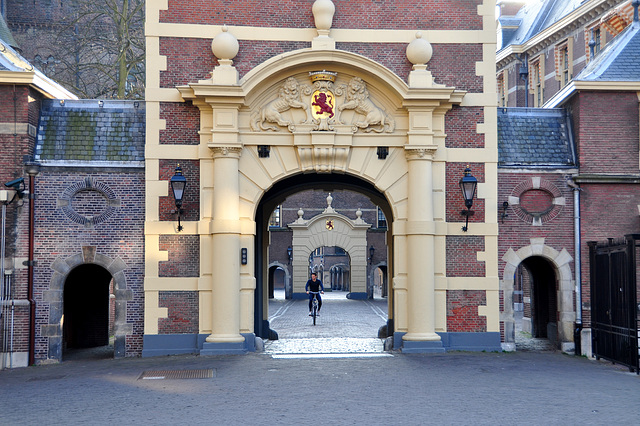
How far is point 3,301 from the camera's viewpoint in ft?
50.7

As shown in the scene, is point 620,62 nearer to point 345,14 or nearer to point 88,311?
point 345,14

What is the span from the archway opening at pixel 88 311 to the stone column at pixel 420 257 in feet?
24.3

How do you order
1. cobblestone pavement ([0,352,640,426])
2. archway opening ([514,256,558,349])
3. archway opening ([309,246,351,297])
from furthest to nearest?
archway opening ([309,246,351,297])
archway opening ([514,256,558,349])
cobblestone pavement ([0,352,640,426])

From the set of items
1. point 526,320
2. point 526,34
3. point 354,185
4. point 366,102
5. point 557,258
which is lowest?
point 526,320

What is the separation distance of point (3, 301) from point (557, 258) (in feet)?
37.5

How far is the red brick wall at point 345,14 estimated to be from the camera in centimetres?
1620

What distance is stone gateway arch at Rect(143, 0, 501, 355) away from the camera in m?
15.8

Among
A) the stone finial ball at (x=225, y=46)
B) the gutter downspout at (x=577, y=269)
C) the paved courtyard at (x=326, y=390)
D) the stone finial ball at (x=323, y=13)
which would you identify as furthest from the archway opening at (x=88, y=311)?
the gutter downspout at (x=577, y=269)

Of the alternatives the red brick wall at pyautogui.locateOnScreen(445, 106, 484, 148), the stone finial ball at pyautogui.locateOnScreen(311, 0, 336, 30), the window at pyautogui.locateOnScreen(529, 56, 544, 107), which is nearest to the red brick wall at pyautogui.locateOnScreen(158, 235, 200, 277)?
the stone finial ball at pyautogui.locateOnScreen(311, 0, 336, 30)

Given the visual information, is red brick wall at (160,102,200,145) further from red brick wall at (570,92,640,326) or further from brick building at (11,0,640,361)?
red brick wall at (570,92,640,326)

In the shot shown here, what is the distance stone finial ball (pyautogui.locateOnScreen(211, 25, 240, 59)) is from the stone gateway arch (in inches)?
1.2

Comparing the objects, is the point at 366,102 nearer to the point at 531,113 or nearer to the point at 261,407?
the point at 531,113

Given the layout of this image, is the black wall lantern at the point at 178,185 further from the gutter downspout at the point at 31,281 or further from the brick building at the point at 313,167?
the gutter downspout at the point at 31,281

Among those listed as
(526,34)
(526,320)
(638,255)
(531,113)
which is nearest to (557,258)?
(638,255)
